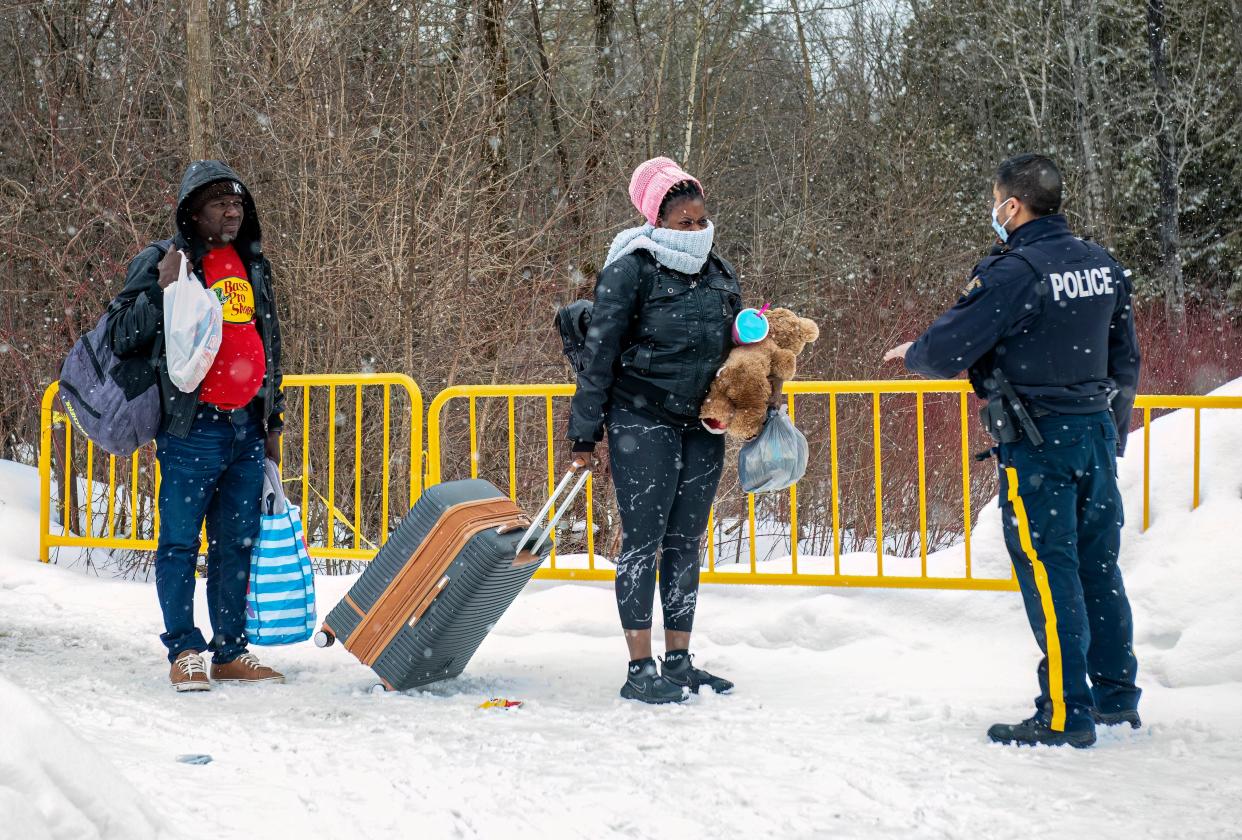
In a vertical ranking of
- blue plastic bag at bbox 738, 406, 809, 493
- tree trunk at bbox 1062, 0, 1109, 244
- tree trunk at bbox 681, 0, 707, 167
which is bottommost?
blue plastic bag at bbox 738, 406, 809, 493

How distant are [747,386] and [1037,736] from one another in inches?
64.5

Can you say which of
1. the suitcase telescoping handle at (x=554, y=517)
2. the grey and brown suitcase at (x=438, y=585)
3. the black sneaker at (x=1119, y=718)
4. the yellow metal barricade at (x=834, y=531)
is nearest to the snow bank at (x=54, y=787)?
the grey and brown suitcase at (x=438, y=585)

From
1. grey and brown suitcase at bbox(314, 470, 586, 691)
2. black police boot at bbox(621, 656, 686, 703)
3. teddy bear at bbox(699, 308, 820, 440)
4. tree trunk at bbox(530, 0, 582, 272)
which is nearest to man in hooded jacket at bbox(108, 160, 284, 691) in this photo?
grey and brown suitcase at bbox(314, 470, 586, 691)

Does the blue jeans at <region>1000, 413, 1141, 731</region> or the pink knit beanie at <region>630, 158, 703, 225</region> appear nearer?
the blue jeans at <region>1000, 413, 1141, 731</region>

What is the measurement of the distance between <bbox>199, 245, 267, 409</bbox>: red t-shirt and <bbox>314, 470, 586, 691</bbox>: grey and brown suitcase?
2.92 feet

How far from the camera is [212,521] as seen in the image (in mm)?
5113

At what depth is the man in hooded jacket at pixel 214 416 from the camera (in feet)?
15.8

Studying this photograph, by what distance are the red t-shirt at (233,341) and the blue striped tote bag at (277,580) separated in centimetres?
45

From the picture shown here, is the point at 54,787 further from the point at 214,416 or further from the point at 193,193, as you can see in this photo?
the point at 193,193

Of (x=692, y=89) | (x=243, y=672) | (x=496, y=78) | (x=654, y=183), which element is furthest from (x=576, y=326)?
(x=692, y=89)

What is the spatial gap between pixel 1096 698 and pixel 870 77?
20475 millimetres

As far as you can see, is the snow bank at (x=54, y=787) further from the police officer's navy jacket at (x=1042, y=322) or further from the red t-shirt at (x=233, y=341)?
the police officer's navy jacket at (x=1042, y=322)

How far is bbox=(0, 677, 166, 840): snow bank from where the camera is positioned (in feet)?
7.31

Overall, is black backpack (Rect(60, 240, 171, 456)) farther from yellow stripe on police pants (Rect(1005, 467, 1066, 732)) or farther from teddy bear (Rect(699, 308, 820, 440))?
yellow stripe on police pants (Rect(1005, 467, 1066, 732))
